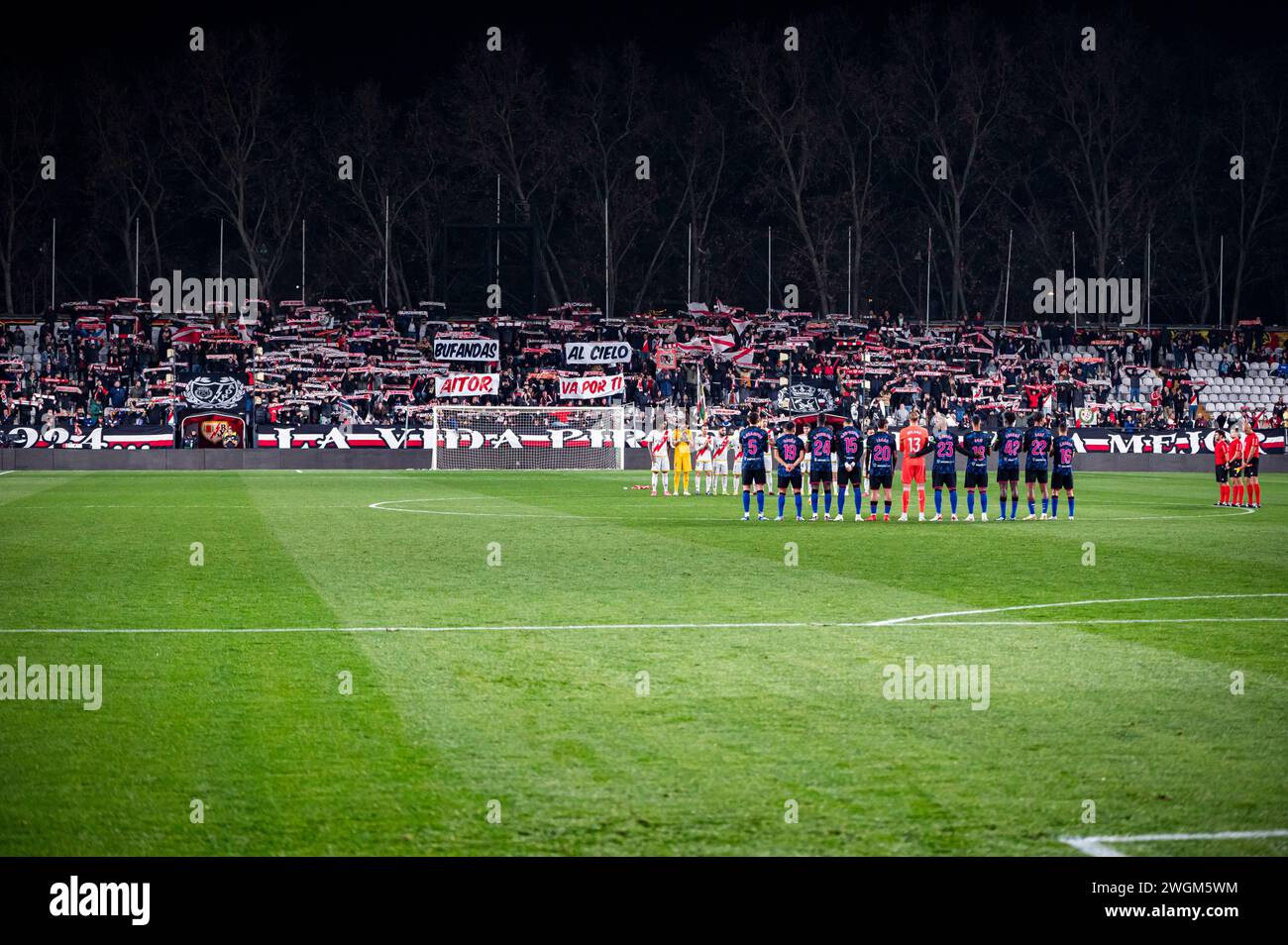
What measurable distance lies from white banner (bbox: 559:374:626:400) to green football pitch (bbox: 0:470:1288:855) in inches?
1542

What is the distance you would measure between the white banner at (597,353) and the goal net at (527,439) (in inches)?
275

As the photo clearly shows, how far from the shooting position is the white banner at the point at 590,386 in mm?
60969

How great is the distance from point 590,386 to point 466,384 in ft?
16.0

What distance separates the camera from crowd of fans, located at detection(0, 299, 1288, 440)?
2354 inches

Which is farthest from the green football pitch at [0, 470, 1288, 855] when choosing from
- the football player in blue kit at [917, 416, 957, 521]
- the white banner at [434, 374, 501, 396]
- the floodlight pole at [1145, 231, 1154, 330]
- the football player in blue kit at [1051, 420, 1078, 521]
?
the floodlight pole at [1145, 231, 1154, 330]

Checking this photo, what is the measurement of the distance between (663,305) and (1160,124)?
2855cm

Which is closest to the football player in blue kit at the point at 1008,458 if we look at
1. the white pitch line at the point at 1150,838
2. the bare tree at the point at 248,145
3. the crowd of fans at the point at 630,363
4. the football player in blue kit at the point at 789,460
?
the football player in blue kit at the point at 789,460

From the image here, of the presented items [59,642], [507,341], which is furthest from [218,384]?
[59,642]

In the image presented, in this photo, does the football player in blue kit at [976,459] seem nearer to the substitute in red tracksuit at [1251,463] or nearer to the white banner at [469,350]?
the substitute in red tracksuit at [1251,463]

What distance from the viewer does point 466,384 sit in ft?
199

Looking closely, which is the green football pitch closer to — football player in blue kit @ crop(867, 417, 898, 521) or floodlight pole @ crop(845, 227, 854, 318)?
football player in blue kit @ crop(867, 417, 898, 521)

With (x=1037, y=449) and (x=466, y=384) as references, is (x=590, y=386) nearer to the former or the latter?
(x=466, y=384)

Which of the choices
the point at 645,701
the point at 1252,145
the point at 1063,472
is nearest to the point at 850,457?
the point at 1063,472
